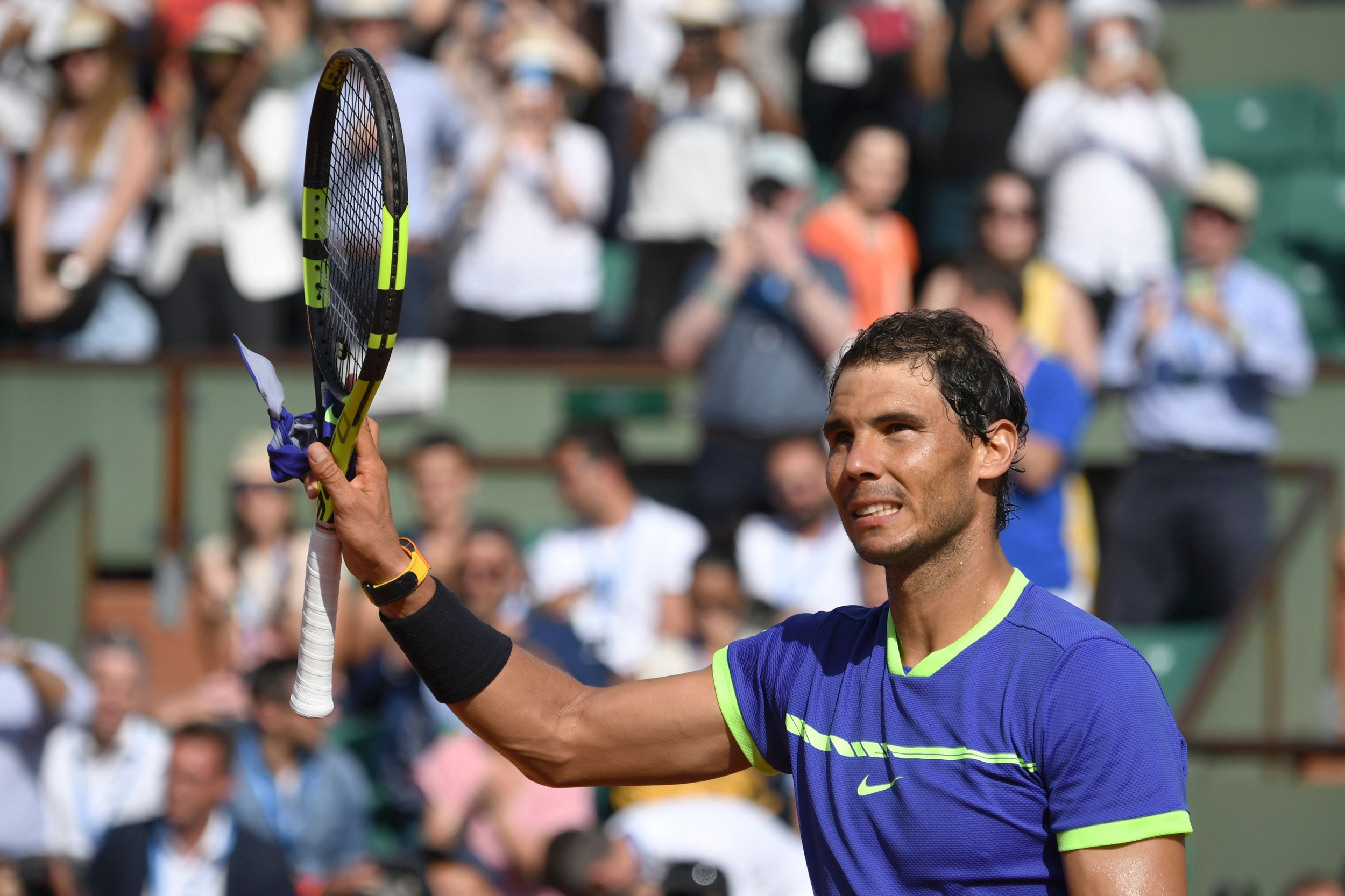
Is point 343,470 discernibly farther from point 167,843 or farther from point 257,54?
point 257,54

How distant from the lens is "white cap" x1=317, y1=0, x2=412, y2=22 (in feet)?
26.1

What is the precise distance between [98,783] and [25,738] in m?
0.53

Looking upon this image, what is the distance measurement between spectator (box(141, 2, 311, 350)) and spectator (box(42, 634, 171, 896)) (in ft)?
6.23

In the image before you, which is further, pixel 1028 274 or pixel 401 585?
pixel 1028 274

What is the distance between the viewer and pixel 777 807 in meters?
5.98

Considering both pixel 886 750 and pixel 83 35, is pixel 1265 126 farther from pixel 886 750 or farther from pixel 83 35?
pixel 886 750

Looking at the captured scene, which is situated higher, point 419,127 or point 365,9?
point 365,9

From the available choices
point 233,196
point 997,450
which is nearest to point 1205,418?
point 233,196

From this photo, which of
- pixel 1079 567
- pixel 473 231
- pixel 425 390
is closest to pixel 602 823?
pixel 1079 567

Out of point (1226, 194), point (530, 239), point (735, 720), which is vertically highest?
point (1226, 194)

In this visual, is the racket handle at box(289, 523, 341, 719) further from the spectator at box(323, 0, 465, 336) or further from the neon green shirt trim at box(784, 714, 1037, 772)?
the spectator at box(323, 0, 465, 336)

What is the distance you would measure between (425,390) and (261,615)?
1.34 metres

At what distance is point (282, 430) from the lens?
270cm

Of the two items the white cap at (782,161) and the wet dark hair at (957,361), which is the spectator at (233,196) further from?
the wet dark hair at (957,361)
